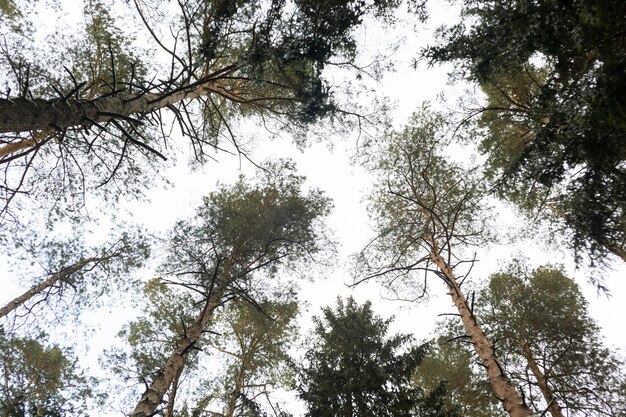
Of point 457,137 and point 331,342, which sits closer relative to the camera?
point 457,137

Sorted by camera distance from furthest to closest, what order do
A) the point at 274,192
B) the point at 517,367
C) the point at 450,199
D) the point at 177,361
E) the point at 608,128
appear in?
1. the point at 274,192
2. the point at 517,367
3. the point at 450,199
4. the point at 177,361
5. the point at 608,128

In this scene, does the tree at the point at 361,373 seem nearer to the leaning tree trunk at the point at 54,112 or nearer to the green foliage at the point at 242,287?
the green foliage at the point at 242,287

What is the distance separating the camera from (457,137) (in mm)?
8133

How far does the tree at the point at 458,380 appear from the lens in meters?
9.69

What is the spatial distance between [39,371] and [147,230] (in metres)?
6.35

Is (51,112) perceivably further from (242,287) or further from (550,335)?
(550,335)

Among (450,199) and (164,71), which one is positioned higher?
(164,71)

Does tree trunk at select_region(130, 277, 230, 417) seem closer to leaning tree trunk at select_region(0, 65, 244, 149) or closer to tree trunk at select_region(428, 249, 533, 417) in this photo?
leaning tree trunk at select_region(0, 65, 244, 149)

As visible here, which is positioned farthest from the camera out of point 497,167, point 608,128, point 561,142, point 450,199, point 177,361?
point 450,199

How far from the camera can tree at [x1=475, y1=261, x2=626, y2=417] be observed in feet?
26.2

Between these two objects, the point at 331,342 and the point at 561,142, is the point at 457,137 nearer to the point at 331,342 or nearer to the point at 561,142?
the point at 561,142

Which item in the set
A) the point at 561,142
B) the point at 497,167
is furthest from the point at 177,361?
the point at 497,167

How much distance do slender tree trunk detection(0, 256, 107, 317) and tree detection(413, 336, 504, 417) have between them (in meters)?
10.2

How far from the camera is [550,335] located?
9.30 meters
